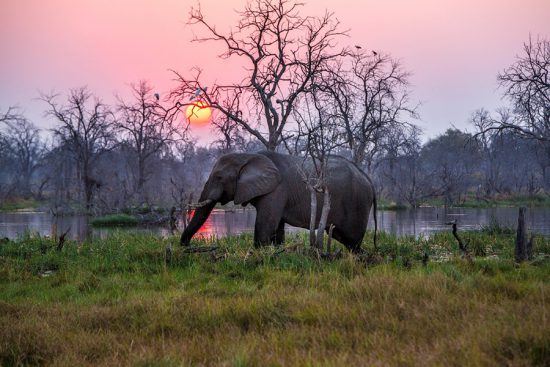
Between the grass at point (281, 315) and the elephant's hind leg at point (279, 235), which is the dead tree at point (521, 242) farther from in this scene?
the elephant's hind leg at point (279, 235)

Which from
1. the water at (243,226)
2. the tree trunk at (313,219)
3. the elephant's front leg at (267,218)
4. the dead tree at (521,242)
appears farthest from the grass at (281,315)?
the water at (243,226)

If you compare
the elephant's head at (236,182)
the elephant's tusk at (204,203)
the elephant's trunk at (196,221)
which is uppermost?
the elephant's head at (236,182)

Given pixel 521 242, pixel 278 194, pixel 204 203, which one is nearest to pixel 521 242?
pixel 521 242

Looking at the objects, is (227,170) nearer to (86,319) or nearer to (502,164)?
(86,319)

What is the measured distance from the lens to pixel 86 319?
566cm

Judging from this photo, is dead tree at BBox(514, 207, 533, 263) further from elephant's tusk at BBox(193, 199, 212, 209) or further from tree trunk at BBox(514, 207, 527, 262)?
elephant's tusk at BBox(193, 199, 212, 209)

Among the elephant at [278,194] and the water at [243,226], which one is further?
the water at [243,226]

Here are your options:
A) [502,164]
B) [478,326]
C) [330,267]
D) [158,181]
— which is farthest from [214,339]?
[502,164]

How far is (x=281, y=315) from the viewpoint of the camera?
5.37 meters

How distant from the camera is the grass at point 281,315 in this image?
409 cm

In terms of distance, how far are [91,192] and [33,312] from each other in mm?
35501

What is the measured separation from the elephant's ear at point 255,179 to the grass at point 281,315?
2452 millimetres

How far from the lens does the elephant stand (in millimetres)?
11164

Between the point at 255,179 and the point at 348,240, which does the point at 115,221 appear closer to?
the point at 255,179
